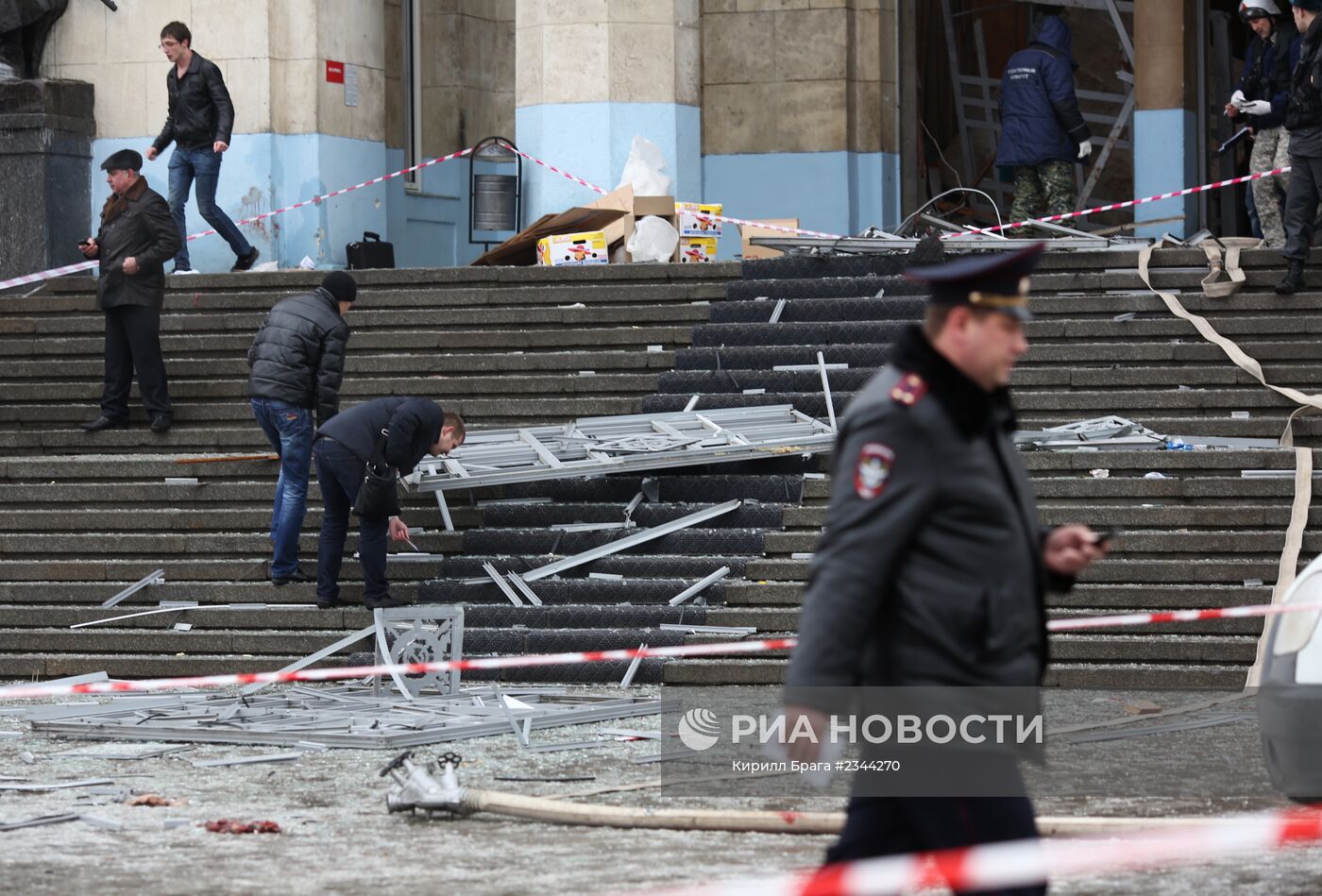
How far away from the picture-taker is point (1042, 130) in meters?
17.4

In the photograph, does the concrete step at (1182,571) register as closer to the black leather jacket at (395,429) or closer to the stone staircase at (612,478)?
the stone staircase at (612,478)

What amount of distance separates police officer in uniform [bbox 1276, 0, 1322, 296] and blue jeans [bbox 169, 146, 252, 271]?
822 centimetres

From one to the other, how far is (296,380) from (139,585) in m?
1.50

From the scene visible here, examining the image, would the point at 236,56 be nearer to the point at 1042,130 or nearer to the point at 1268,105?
the point at 1042,130

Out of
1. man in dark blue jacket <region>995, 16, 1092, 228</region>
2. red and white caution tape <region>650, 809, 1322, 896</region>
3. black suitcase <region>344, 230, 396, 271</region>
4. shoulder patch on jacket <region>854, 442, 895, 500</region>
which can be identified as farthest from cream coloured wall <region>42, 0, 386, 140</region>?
shoulder patch on jacket <region>854, 442, 895, 500</region>

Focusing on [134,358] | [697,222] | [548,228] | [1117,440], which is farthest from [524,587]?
[548,228]

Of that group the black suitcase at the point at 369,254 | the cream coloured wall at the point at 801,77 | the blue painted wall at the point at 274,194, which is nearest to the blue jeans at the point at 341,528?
the black suitcase at the point at 369,254

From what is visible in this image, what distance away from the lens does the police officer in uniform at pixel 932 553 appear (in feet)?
13.4

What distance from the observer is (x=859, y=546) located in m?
4.09

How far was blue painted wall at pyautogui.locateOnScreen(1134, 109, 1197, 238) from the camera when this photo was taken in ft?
63.2

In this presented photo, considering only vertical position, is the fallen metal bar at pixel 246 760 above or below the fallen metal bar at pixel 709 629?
below

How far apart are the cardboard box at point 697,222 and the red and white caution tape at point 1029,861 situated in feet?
35.1

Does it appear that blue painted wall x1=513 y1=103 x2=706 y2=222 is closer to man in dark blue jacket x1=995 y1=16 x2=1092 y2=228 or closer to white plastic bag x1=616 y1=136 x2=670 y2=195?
white plastic bag x1=616 y1=136 x2=670 y2=195

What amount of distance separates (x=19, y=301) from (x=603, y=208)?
15.2 feet
